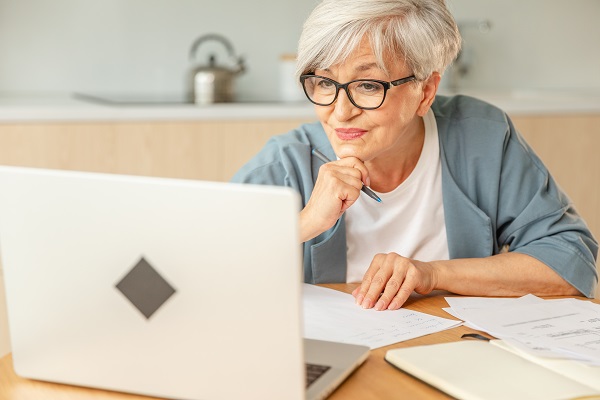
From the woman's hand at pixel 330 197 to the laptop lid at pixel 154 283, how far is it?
0.64 m

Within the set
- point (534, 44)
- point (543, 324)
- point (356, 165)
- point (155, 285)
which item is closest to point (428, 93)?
point (356, 165)

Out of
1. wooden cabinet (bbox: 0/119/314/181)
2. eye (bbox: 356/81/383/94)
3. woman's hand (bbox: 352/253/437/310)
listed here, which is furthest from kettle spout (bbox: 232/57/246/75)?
woman's hand (bbox: 352/253/437/310)

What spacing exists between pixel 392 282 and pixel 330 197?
0.67ft

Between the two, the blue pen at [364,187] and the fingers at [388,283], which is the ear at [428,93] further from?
the fingers at [388,283]

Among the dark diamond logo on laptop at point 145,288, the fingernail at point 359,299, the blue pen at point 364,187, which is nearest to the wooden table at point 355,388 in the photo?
the dark diamond logo on laptop at point 145,288

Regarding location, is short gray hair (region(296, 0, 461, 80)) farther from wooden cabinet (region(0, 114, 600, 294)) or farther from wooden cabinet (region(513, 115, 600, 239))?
wooden cabinet (region(513, 115, 600, 239))

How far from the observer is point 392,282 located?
56.8 inches

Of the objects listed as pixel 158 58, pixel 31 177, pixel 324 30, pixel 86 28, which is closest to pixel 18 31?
pixel 86 28

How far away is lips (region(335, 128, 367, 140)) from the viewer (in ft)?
5.44

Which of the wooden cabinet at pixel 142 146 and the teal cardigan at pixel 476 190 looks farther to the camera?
the wooden cabinet at pixel 142 146

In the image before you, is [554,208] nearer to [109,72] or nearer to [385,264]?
[385,264]

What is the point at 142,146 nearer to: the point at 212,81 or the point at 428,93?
the point at 212,81

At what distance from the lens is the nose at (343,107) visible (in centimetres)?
162

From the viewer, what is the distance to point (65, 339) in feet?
3.34
